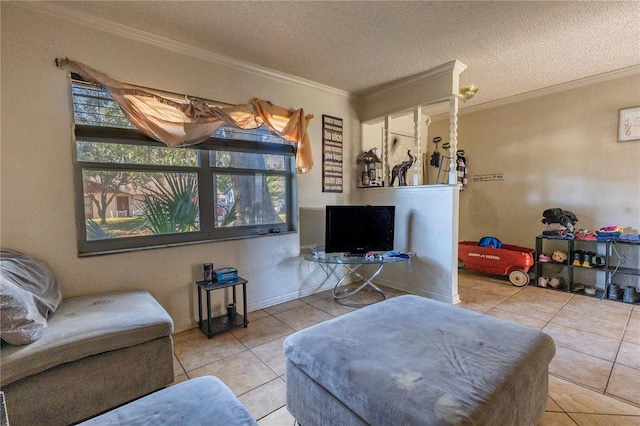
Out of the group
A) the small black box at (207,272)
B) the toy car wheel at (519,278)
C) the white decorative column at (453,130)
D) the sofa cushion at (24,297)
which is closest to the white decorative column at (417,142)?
the white decorative column at (453,130)

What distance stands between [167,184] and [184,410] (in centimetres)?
214

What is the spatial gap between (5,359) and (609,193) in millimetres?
5600

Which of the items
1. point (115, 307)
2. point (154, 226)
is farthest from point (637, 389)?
point (154, 226)

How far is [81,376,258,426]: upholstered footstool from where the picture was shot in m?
1.00

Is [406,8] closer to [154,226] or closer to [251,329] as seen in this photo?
[154,226]

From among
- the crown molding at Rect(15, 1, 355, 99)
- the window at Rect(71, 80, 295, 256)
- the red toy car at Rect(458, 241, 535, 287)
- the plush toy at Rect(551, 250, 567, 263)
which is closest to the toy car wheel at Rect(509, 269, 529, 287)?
the red toy car at Rect(458, 241, 535, 287)

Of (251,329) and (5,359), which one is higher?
(5,359)

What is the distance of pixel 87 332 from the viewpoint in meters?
1.63

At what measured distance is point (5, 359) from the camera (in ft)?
4.53

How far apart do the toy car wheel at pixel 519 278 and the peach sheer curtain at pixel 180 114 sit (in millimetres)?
3452

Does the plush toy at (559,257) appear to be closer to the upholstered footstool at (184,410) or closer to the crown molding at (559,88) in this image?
the crown molding at (559,88)

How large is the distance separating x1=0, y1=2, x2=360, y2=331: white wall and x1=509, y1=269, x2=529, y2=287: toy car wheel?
11.0ft

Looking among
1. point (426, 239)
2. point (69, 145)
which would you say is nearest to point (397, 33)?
point (426, 239)

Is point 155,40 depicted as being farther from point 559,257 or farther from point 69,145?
point 559,257
